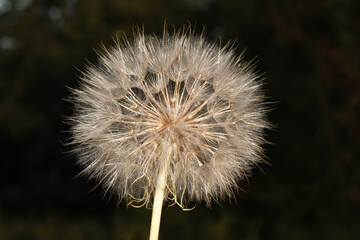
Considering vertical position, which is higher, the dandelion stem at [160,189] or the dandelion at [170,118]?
the dandelion at [170,118]

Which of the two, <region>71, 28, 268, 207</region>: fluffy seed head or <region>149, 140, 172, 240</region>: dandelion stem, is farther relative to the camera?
<region>71, 28, 268, 207</region>: fluffy seed head

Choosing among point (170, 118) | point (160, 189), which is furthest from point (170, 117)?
point (160, 189)

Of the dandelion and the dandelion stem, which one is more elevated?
the dandelion

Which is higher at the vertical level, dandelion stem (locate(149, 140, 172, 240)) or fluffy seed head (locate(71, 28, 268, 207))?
fluffy seed head (locate(71, 28, 268, 207))

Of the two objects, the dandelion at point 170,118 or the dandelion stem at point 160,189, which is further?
the dandelion at point 170,118
